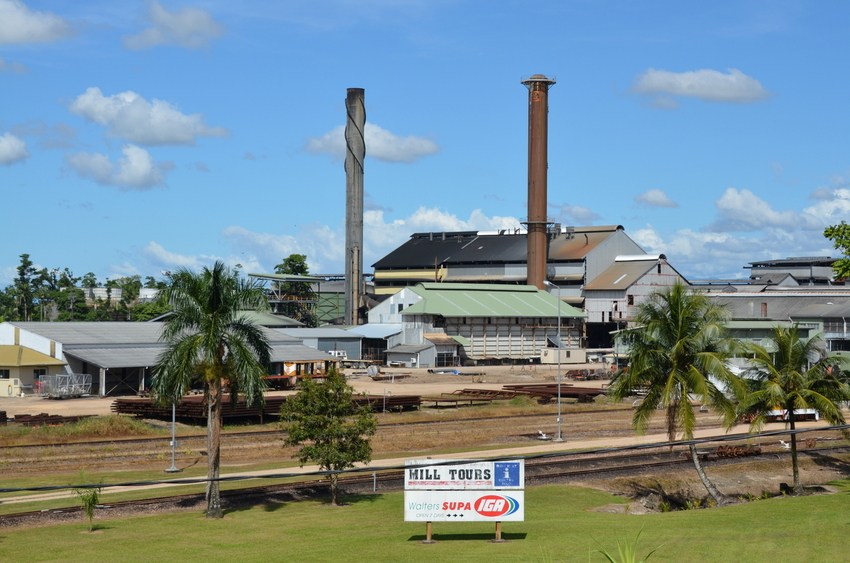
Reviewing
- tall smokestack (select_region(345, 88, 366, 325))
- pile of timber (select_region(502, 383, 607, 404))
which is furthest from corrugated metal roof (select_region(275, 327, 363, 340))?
pile of timber (select_region(502, 383, 607, 404))

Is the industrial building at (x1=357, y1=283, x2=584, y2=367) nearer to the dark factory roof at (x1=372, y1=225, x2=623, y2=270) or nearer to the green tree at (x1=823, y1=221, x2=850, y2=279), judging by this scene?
the dark factory roof at (x1=372, y1=225, x2=623, y2=270)

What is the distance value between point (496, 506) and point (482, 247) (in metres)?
120

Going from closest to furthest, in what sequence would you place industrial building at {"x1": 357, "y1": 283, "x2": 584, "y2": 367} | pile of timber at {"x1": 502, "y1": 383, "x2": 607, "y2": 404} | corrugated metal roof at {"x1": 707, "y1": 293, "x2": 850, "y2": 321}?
pile of timber at {"x1": 502, "y1": 383, "x2": 607, "y2": 404}, corrugated metal roof at {"x1": 707, "y1": 293, "x2": 850, "y2": 321}, industrial building at {"x1": 357, "y1": 283, "x2": 584, "y2": 367}

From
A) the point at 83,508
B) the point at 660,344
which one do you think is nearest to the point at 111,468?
the point at 83,508

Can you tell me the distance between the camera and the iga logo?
22.8 metres

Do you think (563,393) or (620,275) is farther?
(620,275)

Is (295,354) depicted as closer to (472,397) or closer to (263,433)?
(472,397)

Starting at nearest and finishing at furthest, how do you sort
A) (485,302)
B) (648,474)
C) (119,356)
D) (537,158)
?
(648,474) < (119,356) < (485,302) < (537,158)

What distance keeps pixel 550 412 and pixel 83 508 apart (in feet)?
131

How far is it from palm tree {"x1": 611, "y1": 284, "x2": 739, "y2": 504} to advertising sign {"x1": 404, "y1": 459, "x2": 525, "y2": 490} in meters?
11.5

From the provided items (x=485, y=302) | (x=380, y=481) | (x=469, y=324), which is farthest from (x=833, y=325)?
(x=380, y=481)

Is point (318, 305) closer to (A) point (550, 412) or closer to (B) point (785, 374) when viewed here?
(A) point (550, 412)

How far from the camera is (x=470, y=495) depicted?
22.9 metres

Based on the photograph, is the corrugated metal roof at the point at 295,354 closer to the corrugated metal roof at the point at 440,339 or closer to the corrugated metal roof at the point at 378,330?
the corrugated metal roof at the point at 378,330
